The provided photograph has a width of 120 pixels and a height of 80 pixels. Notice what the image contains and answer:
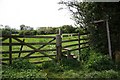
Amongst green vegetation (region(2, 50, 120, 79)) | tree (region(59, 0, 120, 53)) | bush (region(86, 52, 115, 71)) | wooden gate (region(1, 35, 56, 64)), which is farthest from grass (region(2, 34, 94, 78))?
tree (region(59, 0, 120, 53))

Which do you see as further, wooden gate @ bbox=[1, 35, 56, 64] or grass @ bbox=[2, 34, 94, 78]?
wooden gate @ bbox=[1, 35, 56, 64]

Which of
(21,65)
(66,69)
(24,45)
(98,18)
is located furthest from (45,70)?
(98,18)

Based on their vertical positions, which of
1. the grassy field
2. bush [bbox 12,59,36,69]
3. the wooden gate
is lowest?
the grassy field

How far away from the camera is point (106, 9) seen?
10758 millimetres

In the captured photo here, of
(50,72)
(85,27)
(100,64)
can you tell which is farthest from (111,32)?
(50,72)

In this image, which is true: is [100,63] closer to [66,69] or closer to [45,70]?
[66,69]

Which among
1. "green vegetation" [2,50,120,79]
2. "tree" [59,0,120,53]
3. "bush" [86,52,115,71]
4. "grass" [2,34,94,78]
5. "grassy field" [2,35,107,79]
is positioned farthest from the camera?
"tree" [59,0,120,53]

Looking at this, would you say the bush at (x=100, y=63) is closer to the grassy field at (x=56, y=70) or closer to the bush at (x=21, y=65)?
the grassy field at (x=56, y=70)

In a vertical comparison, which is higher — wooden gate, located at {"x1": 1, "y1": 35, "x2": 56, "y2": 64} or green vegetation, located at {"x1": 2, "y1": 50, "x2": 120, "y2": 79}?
wooden gate, located at {"x1": 1, "y1": 35, "x2": 56, "y2": 64}

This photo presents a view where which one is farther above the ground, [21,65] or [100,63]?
[21,65]

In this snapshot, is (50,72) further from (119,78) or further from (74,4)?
(74,4)

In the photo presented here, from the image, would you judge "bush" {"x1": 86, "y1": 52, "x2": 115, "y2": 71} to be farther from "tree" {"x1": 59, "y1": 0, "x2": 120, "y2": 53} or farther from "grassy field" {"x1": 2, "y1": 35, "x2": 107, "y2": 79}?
"tree" {"x1": 59, "y1": 0, "x2": 120, "y2": 53}

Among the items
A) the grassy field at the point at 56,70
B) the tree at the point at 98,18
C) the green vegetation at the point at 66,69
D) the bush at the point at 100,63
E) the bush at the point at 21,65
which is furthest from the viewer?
the tree at the point at 98,18

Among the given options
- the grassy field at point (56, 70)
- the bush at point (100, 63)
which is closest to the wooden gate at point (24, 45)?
the grassy field at point (56, 70)
